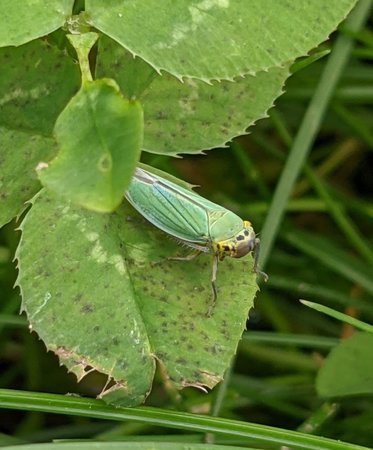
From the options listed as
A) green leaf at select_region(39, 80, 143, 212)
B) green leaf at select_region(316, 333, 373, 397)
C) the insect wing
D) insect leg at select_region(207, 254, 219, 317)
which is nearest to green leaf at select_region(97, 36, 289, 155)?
the insect wing

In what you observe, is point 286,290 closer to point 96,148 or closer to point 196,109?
point 196,109

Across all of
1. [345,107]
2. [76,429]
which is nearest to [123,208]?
[76,429]

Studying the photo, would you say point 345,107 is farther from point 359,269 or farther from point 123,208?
point 123,208

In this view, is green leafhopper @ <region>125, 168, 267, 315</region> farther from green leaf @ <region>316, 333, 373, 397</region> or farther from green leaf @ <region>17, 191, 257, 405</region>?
green leaf @ <region>316, 333, 373, 397</region>

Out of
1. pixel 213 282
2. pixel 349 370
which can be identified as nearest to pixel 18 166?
pixel 213 282

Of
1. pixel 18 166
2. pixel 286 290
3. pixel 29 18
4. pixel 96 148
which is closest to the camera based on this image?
pixel 96 148
